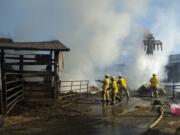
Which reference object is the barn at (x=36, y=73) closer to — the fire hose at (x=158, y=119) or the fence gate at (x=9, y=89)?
the fence gate at (x=9, y=89)

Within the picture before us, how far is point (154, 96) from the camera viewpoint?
25.7 m

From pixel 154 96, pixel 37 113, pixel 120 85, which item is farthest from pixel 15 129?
pixel 154 96

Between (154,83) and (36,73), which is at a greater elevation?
(36,73)

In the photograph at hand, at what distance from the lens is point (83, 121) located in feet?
43.6

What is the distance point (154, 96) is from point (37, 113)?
13.1 meters

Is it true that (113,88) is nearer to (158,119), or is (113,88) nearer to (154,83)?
(154,83)

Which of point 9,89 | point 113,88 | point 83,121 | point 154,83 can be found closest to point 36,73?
point 9,89

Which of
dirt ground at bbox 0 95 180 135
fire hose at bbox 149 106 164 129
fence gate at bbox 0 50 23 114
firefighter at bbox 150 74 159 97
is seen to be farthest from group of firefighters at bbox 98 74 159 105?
fence gate at bbox 0 50 23 114

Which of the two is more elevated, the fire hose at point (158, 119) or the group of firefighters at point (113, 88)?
the group of firefighters at point (113, 88)

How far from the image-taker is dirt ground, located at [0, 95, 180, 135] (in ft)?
37.0

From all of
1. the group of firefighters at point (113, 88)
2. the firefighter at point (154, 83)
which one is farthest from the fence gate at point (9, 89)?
the firefighter at point (154, 83)

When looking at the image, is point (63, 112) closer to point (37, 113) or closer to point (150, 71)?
point (37, 113)

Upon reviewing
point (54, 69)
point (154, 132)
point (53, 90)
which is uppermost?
point (54, 69)

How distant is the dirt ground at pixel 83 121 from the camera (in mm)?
11266
